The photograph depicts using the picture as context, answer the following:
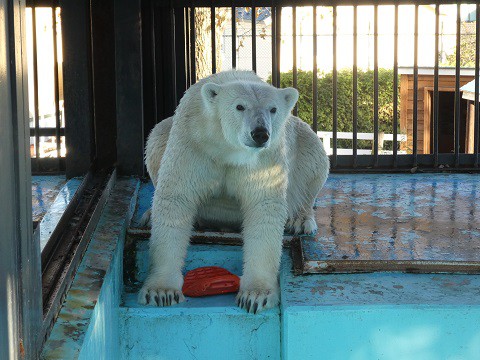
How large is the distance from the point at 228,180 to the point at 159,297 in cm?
63

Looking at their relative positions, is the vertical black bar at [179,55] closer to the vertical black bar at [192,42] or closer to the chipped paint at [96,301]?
the vertical black bar at [192,42]

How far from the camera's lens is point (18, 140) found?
2.01 m

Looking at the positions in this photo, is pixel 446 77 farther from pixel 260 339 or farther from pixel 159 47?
pixel 260 339

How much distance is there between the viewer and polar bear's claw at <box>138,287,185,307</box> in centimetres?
343

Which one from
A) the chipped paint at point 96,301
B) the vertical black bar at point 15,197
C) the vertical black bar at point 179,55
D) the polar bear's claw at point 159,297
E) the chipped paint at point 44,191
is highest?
the vertical black bar at point 179,55

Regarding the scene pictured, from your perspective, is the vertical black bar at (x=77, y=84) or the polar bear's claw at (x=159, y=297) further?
the vertical black bar at (x=77, y=84)

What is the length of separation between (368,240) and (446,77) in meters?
9.73

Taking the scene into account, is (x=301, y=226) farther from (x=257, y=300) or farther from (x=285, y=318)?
(x=285, y=318)

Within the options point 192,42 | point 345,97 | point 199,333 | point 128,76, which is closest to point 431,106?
point 345,97

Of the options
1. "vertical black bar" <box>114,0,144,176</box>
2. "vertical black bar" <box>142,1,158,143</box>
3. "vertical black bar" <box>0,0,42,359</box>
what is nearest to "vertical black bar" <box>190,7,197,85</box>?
"vertical black bar" <box>142,1,158,143</box>

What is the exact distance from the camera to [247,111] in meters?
3.45

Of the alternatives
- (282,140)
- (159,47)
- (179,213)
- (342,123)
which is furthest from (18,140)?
(342,123)

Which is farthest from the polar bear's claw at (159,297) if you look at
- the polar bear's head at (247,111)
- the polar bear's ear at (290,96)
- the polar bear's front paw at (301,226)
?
the polar bear's ear at (290,96)

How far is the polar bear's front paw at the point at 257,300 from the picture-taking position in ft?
11.0
